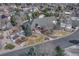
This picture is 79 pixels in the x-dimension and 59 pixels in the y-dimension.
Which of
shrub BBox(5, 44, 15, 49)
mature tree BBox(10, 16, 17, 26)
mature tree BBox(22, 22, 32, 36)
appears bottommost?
shrub BBox(5, 44, 15, 49)

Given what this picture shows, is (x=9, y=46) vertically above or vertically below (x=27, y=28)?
below

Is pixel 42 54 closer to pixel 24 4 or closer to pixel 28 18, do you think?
pixel 28 18

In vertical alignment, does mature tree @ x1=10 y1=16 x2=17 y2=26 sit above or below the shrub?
above

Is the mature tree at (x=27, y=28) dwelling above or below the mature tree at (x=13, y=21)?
→ below

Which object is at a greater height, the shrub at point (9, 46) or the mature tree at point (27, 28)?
the mature tree at point (27, 28)

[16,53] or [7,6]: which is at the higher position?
[7,6]

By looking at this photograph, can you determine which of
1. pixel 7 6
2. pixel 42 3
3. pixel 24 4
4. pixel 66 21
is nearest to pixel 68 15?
pixel 66 21

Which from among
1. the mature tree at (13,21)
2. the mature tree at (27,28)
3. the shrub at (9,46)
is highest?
the mature tree at (13,21)

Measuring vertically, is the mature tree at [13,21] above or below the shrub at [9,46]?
above

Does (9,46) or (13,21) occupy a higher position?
(13,21)

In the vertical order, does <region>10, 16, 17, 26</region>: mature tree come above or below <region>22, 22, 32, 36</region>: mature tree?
above

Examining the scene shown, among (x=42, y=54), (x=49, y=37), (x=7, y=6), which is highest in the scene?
(x=7, y=6)
